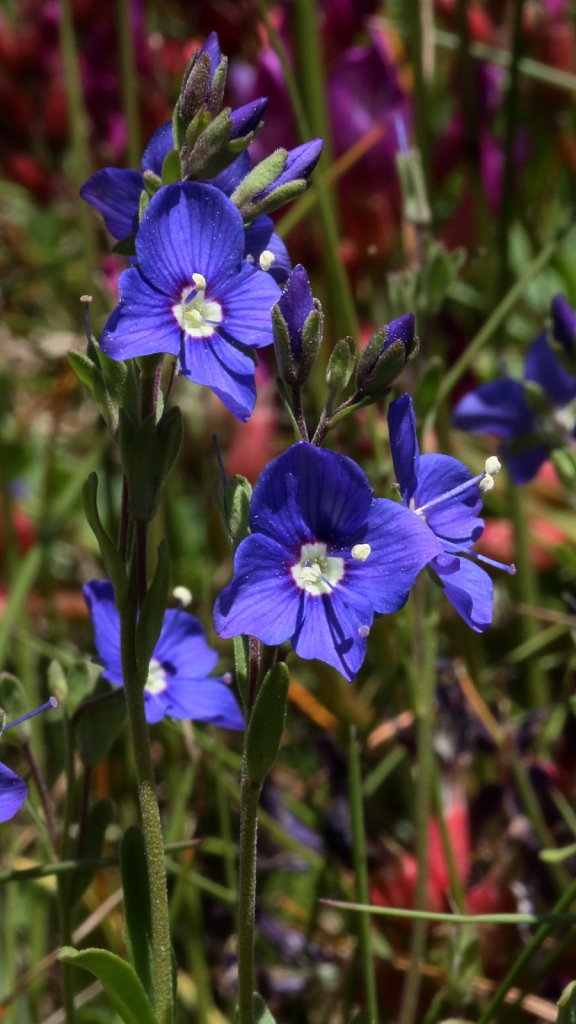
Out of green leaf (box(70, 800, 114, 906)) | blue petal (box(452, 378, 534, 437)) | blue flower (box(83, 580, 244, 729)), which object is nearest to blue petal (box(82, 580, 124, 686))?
blue flower (box(83, 580, 244, 729))

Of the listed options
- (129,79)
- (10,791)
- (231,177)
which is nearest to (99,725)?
(10,791)

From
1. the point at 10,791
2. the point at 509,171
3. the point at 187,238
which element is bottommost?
the point at 10,791

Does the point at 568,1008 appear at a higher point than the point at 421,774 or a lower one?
lower

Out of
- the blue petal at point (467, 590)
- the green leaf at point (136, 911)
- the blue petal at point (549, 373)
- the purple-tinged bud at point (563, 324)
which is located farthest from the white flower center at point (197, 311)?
the blue petal at point (549, 373)

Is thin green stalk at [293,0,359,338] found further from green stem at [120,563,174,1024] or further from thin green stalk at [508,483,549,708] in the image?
green stem at [120,563,174,1024]

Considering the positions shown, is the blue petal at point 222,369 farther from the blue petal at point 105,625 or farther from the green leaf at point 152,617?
the blue petal at point 105,625

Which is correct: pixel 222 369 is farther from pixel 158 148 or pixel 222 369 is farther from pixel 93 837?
pixel 93 837

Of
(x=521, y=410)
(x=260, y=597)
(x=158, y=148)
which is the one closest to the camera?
(x=260, y=597)

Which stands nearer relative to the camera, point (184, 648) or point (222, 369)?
point (222, 369)
